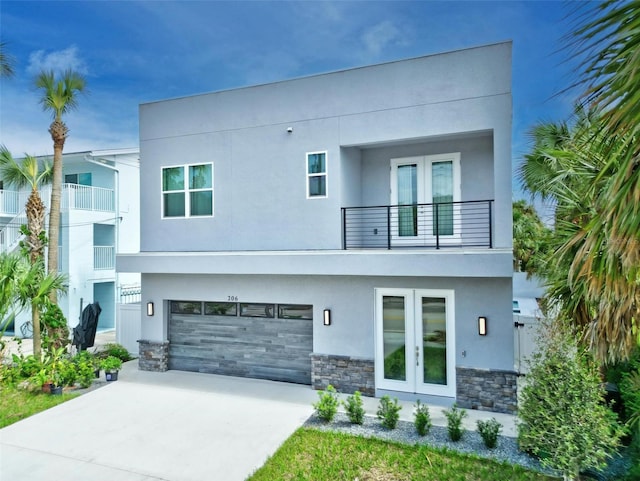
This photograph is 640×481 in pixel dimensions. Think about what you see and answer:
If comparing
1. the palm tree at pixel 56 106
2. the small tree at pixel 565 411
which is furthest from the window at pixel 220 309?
the small tree at pixel 565 411

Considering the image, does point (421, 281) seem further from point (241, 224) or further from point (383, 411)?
point (241, 224)

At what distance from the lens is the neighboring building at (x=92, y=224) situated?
2048cm

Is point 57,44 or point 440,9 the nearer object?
point 440,9

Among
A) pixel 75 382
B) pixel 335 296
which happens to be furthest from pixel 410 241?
pixel 75 382

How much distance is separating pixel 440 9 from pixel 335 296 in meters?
15.7

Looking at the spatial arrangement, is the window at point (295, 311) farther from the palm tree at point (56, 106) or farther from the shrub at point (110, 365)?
the palm tree at point (56, 106)

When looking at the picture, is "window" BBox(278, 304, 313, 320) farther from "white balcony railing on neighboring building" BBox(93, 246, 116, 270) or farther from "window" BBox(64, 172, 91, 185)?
"window" BBox(64, 172, 91, 185)

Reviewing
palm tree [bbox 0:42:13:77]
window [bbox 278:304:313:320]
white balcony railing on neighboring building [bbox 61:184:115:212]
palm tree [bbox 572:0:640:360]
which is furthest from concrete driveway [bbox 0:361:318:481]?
white balcony railing on neighboring building [bbox 61:184:115:212]

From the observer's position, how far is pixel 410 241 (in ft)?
36.9

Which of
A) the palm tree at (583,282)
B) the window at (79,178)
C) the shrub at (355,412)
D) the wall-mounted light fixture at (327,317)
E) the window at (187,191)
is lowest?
the shrub at (355,412)

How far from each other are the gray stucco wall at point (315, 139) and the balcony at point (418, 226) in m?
0.43

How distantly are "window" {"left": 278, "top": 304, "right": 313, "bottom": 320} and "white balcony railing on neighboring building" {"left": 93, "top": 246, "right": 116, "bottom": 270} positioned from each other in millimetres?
14295

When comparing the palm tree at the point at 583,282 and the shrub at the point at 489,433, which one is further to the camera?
the shrub at the point at 489,433

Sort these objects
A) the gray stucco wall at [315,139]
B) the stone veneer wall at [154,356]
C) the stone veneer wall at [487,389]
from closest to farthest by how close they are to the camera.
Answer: the stone veneer wall at [487,389] < the gray stucco wall at [315,139] < the stone veneer wall at [154,356]
